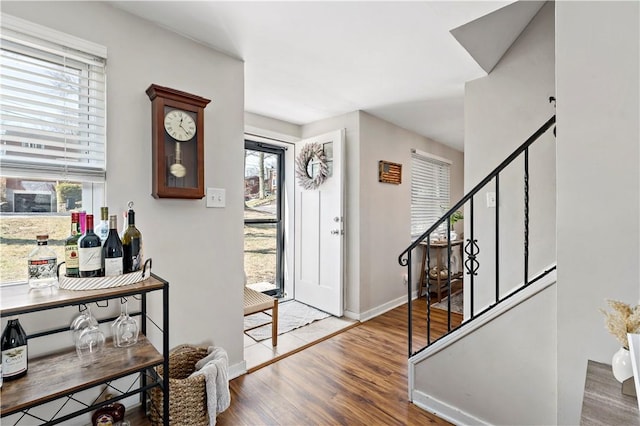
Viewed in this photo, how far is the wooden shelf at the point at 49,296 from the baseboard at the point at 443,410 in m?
1.63

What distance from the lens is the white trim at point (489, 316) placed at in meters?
1.37

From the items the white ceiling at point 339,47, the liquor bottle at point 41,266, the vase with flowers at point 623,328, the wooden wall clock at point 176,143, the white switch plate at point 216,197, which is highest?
the white ceiling at point 339,47

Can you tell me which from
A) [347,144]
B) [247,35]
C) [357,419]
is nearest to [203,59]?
[247,35]

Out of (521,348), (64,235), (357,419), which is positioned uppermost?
(64,235)

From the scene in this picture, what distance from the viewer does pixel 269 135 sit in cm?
350

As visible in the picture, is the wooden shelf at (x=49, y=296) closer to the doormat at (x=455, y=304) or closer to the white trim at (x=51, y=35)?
the white trim at (x=51, y=35)

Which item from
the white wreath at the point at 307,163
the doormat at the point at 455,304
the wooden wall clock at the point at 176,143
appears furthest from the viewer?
the doormat at the point at 455,304

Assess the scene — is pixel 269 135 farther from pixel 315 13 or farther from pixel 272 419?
pixel 272 419

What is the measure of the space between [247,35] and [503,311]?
7.08 feet

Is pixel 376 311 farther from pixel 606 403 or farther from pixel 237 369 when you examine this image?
pixel 606 403

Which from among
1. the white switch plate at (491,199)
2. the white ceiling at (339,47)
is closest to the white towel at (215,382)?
the white ceiling at (339,47)

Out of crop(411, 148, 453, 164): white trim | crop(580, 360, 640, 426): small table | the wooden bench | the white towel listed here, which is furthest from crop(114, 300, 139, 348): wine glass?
crop(411, 148, 453, 164): white trim

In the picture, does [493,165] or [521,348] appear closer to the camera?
[521,348]

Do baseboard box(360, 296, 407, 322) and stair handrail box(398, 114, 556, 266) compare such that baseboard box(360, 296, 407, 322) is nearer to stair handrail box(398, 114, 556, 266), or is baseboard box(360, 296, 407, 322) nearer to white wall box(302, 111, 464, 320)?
white wall box(302, 111, 464, 320)
